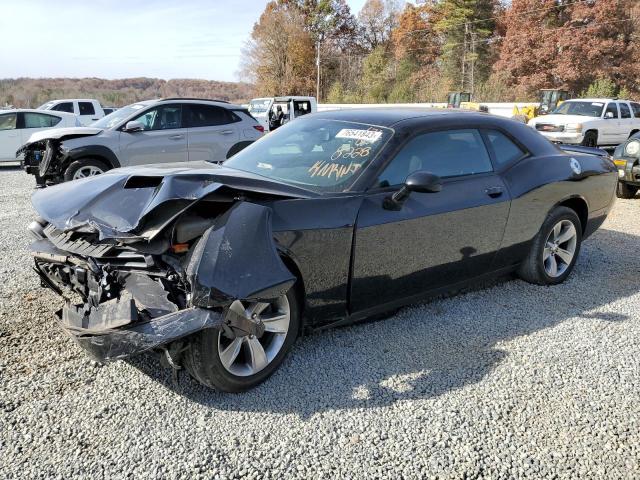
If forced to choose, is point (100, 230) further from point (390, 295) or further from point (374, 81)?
point (374, 81)

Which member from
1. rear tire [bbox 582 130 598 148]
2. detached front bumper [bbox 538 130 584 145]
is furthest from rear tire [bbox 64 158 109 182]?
rear tire [bbox 582 130 598 148]

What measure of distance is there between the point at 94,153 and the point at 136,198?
679 centimetres

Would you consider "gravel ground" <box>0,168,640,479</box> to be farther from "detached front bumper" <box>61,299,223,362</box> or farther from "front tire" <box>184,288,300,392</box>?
"detached front bumper" <box>61,299,223,362</box>

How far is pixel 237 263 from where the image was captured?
262 cm

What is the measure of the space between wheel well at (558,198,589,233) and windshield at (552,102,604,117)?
508 inches

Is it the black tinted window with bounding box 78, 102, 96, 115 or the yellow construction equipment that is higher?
the yellow construction equipment

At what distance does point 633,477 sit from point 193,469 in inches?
77.1

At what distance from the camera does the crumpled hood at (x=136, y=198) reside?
2.76m

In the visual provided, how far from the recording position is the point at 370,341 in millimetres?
3588

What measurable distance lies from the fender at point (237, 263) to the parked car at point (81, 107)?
18.5m

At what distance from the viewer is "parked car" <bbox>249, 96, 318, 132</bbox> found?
2181 cm

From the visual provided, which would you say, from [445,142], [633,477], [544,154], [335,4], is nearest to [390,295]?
[445,142]

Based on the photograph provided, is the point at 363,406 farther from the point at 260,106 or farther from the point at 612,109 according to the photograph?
the point at 260,106

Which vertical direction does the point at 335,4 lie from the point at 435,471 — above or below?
above
